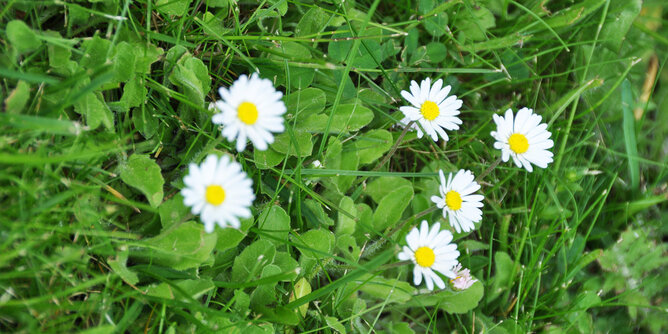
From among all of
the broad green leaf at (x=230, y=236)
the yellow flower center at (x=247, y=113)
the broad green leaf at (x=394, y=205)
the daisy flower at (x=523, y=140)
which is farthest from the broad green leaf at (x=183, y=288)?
the daisy flower at (x=523, y=140)

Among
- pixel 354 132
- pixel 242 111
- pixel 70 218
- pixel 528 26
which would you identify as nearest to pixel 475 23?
pixel 528 26

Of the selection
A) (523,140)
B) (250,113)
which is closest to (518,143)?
(523,140)

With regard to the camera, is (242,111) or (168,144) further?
(168,144)

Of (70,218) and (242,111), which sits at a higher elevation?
(242,111)

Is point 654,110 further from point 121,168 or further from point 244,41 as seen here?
point 121,168

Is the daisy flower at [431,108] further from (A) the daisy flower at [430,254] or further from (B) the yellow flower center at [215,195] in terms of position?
(B) the yellow flower center at [215,195]

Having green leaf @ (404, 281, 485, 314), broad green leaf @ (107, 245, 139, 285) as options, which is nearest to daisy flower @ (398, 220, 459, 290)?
green leaf @ (404, 281, 485, 314)
